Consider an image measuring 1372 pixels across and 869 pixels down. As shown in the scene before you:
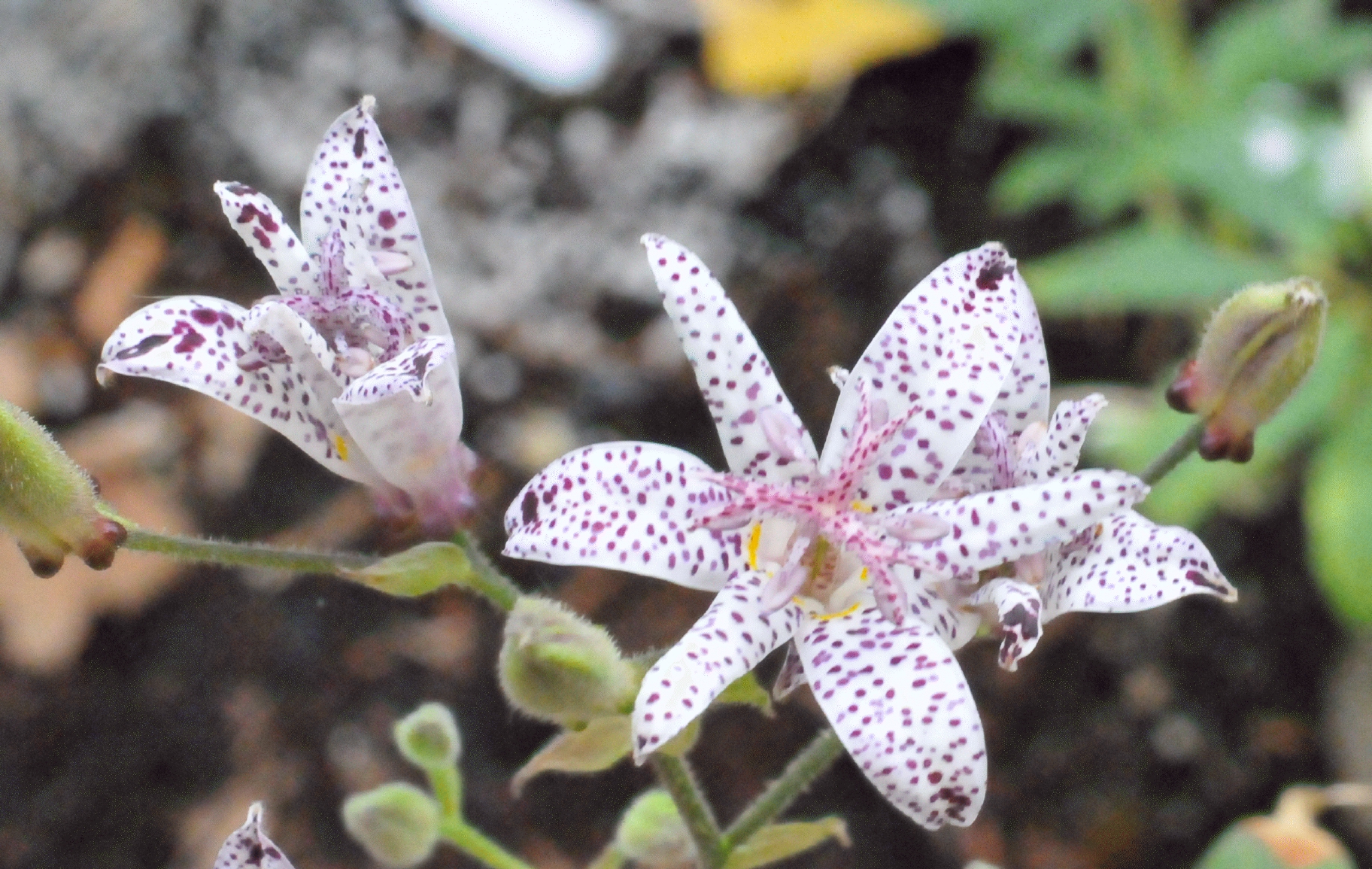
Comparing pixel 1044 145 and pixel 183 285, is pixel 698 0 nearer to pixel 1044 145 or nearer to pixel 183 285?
pixel 1044 145

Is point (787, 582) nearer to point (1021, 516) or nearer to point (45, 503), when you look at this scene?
point (1021, 516)

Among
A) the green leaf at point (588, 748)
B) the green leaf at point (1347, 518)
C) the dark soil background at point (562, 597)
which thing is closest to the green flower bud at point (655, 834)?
the green leaf at point (588, 748)

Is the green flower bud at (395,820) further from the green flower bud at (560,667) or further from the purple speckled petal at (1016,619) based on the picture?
the purple speckled petal at (1016,619)

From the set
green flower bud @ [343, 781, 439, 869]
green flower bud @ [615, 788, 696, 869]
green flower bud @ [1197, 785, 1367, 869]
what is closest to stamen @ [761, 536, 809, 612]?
green flower bud @ [615, 788, 696, 869]

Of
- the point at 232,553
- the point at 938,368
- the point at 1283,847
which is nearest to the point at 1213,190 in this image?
the point at 1283,847

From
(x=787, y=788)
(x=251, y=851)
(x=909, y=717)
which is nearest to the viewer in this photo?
(x=909, y=717)

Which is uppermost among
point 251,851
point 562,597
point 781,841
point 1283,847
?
point 251,851
